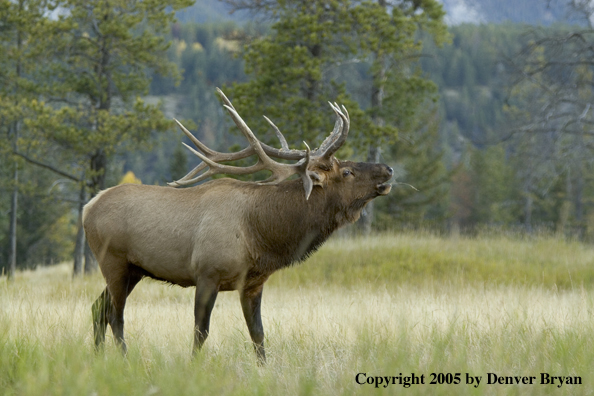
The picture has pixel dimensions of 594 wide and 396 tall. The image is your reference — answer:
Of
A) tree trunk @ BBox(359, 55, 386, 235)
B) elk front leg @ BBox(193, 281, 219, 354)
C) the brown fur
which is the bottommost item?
elk front leg @ BBox(193, 281, 219, 354)

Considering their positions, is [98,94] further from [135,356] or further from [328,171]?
[135,356]

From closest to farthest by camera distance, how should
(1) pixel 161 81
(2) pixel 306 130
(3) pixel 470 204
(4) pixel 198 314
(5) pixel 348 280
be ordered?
(4) pixel 198 314 → (5) pixel 348 280 → (2) pixel 306 130 → (3) pixel 470 204 → (1) pixel 161 81

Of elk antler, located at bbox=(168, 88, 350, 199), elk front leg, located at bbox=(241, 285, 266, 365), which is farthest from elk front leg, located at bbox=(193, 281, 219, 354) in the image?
elk antler, located at bbox=(168, 88, 350, 199)

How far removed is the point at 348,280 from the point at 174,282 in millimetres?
5624

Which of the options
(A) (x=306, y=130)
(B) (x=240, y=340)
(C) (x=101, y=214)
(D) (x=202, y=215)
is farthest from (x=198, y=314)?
(A) (x=306, y=130)

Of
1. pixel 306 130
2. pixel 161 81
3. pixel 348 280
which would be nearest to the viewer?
pixel 348 280

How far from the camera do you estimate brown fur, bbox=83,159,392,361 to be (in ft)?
16.7

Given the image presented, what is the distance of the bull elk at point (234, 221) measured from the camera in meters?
5.09

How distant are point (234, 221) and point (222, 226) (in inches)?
4.6

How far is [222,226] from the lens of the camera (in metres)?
5.03

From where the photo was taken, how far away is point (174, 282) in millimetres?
5293

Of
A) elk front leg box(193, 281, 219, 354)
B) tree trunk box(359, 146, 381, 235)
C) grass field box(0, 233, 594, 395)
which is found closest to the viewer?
grass field box(0, 233, 594, 395)

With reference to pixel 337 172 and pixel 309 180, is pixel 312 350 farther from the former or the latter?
pixel 337 172

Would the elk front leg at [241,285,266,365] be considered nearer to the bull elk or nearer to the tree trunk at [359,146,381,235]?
the bull elk
